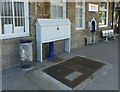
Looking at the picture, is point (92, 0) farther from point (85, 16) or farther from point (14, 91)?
point (14, 91)

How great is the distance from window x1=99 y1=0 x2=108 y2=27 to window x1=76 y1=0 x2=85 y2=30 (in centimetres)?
254

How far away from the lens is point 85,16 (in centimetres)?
905

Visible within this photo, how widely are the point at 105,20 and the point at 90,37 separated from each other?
3074 millimetres

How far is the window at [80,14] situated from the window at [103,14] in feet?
8.33

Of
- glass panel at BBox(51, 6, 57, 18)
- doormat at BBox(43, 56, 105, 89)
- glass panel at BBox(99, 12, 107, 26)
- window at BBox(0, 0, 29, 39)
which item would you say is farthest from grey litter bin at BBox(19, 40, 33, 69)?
glass panel at BBox(99, 12, 107, 26)

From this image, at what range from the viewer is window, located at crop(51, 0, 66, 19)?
23.0 ft

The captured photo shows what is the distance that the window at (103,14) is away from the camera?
11.0m

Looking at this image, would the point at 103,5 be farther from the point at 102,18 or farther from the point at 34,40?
the point at 34,40

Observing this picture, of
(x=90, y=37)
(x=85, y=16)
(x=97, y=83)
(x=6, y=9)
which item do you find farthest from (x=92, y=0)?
(x=97, y=83)

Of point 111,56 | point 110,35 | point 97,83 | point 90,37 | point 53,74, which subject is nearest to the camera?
point 97,83

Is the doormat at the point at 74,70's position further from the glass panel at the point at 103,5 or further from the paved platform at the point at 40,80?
the glass panel at the point at 103,5

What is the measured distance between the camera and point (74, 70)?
5.23 meters

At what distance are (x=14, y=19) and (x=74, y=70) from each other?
9.01 feet

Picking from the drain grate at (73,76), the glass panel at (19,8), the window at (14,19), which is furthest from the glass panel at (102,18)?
the drain grate at (73,76)
